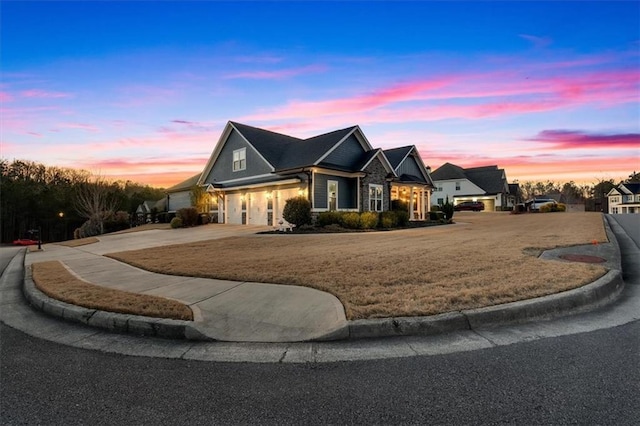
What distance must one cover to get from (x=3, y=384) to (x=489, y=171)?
56.7 m

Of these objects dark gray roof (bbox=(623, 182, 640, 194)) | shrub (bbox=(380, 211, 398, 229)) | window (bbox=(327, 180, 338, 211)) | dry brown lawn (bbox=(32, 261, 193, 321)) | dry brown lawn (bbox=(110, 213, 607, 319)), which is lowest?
dry brown lawn (bbox=(32, 261, 193, 321))

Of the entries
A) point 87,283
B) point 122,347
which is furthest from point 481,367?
point 87,283

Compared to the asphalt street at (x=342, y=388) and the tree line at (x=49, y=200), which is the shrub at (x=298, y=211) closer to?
the asphalt street at (x=342, y=388)

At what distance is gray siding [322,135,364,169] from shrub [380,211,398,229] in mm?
4172

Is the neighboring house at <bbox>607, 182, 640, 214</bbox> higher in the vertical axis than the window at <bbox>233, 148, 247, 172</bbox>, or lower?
lower

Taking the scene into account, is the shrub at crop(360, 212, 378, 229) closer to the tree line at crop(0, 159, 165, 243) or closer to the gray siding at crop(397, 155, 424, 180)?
the gray siding at crop(397, 155, 424, 180)

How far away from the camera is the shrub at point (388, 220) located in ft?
66.9

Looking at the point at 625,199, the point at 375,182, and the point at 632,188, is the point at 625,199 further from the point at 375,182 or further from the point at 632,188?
the point at 375,182

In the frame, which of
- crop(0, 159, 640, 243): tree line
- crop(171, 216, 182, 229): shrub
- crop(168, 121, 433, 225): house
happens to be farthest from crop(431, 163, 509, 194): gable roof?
crop(171, 216, 182, 229): shrub

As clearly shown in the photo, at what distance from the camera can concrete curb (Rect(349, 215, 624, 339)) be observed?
3902mm

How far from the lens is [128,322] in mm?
4242

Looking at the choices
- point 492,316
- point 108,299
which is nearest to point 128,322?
point 108,299

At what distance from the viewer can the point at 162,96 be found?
1595 centimetres

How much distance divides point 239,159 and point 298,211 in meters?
9.21
